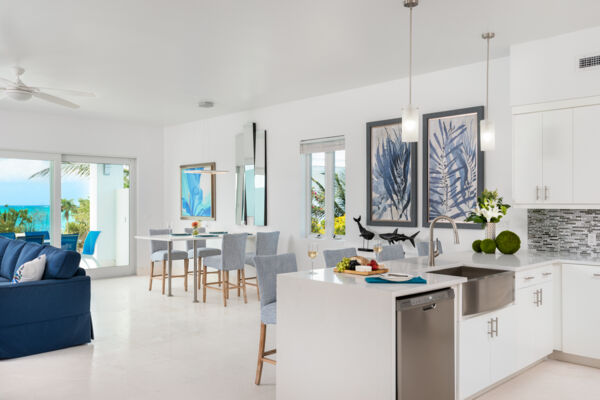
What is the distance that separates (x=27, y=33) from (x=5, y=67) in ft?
4.31

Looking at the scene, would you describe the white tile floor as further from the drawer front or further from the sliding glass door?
the sliding glass door

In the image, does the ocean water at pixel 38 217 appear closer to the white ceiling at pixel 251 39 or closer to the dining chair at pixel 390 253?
the white ceiling at pixel 251 39

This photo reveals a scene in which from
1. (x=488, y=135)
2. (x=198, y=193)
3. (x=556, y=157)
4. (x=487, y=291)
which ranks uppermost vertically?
(x=488, y=135)

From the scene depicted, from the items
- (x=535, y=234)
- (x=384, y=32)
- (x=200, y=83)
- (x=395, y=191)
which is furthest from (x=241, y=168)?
(x=535, y=234)

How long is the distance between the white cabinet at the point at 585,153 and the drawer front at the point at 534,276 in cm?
71

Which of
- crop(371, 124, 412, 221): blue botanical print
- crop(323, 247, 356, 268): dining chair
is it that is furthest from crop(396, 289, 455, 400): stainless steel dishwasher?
crop(371, 124, 412, 221): blue botanical print

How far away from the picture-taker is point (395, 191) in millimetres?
5562

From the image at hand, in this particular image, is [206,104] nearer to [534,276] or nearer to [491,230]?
[491,230]

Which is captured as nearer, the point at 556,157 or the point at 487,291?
the point at 487,291

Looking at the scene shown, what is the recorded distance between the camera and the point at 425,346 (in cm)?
267

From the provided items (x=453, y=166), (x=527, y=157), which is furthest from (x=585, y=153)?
(x=453, y=166)

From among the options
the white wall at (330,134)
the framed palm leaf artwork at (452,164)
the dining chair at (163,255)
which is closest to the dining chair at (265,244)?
the white wall at (330,134)

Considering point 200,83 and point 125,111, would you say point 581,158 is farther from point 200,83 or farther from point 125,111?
point 125,111

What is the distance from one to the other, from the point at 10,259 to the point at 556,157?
5796 millimetres
